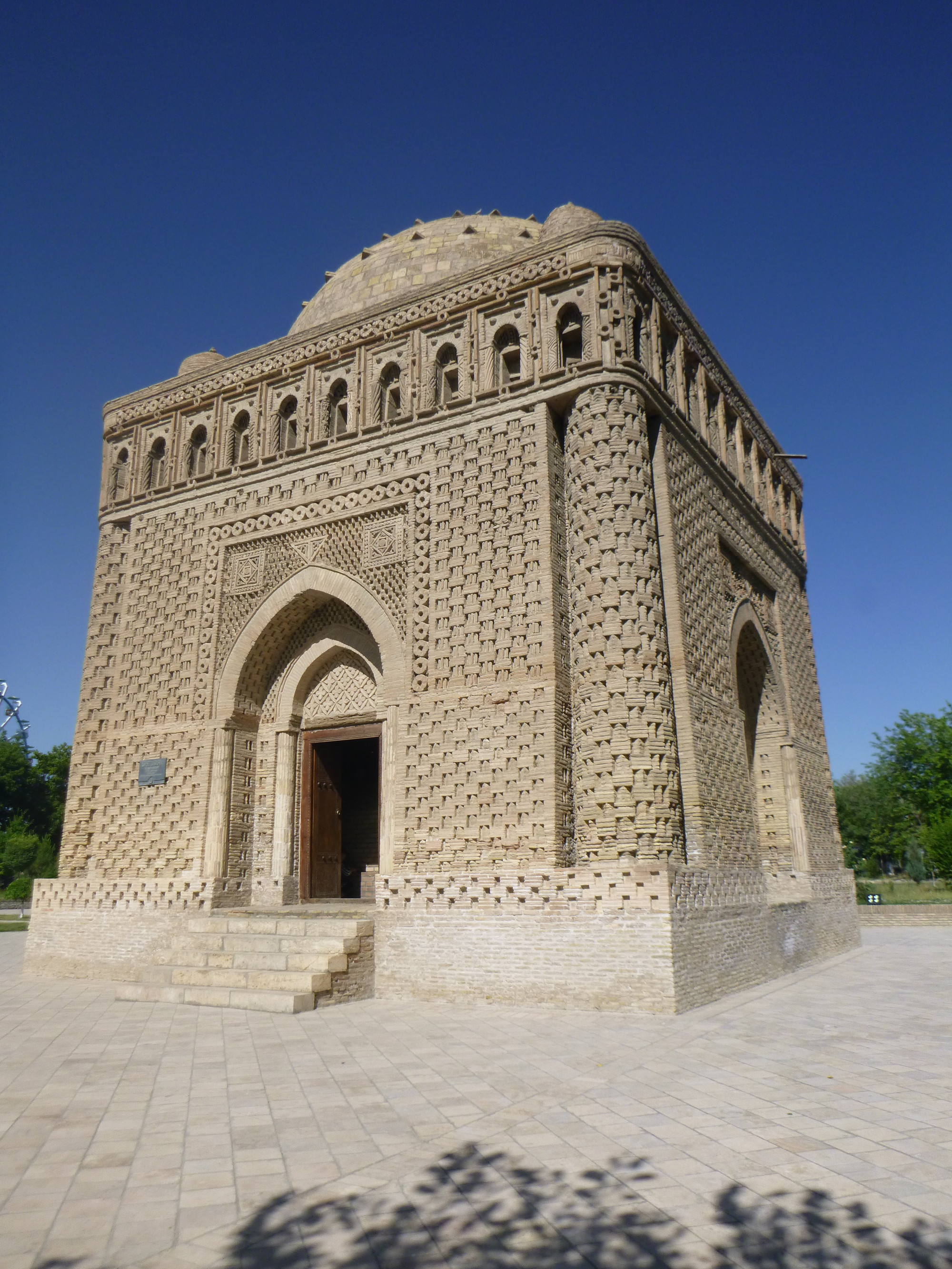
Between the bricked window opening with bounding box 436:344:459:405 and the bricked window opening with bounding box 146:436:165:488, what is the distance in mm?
4536

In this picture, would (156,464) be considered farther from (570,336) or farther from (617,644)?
(617,644)

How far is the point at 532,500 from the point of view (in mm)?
9594

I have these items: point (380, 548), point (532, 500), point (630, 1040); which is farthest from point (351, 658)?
point (630, 1040)

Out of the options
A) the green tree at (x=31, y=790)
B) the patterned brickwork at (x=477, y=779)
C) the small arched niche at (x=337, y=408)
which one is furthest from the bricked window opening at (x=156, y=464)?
the green tree at (x=31, y=790)

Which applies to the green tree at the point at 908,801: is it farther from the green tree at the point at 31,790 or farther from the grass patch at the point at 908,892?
the green tree at the point at 31,790

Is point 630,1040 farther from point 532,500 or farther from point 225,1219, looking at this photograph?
point 532,500

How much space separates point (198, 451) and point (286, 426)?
5.18ft

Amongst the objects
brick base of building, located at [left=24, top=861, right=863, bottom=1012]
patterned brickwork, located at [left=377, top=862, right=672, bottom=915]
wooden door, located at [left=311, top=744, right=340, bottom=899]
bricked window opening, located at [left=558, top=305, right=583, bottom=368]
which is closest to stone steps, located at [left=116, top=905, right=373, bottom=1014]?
brick base of building, located at [left=24, top=861, right=863, bottom=1012]

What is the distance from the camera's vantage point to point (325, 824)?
456 inches

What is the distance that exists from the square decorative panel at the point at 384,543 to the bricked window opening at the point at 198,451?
11.0 ft

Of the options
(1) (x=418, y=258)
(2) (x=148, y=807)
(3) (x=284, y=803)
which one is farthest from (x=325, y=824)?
(1) (x=418, y=258)

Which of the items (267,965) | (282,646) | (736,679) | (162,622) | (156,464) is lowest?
(267,965)

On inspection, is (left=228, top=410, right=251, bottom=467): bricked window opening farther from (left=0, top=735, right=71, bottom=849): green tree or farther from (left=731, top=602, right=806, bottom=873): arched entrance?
(left=0, top=735, right=71, bottom=849): green tree

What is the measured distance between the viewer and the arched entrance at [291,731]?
1094cm
